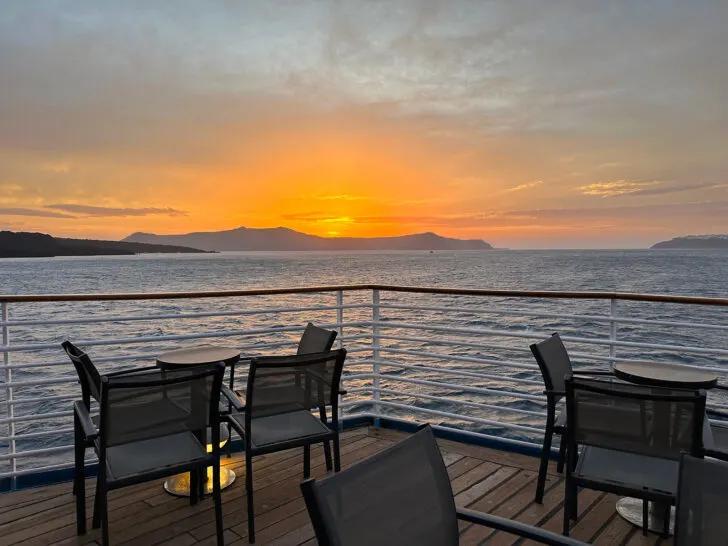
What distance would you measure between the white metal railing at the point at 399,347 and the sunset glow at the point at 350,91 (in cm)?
314

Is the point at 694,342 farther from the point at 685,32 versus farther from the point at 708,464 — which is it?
the point at 708,464

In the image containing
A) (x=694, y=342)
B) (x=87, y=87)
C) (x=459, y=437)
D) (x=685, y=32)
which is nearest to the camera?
(x=459, y=437)

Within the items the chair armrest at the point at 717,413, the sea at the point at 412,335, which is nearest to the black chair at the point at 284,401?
the sea at the point at 412,335

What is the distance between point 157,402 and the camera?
188 cm

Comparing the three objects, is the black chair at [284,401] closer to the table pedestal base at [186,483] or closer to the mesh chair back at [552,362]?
the table pedestal base at [186,483]

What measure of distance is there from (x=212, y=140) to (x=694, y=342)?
17.5 m

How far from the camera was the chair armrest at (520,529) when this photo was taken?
3.80 ft

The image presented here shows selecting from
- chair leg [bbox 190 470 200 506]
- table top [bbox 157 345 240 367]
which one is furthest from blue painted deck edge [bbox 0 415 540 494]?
table top [bbox 157 345 240 367]

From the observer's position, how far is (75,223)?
94.3 feet

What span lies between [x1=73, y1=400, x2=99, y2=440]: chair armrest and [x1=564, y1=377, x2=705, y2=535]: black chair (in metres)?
1.96

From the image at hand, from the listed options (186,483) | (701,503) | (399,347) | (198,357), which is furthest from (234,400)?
(399,347)

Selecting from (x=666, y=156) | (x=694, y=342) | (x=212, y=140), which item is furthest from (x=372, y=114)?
(x=694, y=342)

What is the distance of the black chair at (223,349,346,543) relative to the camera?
2.14 metres

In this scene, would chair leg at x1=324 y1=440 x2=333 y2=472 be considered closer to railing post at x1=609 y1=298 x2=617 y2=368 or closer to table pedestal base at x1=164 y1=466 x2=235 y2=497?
table pedestal base at x1=164 y1=466 x2=235 y2=497
